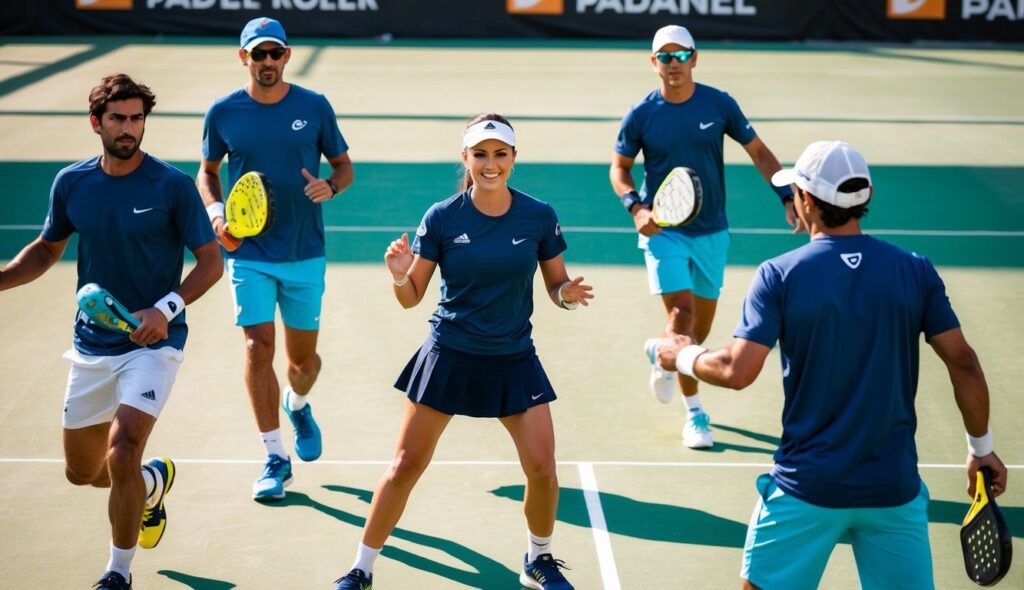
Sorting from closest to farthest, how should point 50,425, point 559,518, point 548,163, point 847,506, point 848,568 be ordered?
point 847,506
point 848,568
point 559,518
point 50,425
point 548,163

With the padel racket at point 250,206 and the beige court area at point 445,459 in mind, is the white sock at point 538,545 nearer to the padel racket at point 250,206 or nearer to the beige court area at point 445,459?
the beige court area at point 445,459

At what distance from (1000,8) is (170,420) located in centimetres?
2183

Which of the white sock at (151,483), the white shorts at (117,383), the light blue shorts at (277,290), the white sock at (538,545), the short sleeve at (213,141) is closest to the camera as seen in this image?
the white shorts at (117,383)

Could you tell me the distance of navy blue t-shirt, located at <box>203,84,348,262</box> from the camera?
7305 mm

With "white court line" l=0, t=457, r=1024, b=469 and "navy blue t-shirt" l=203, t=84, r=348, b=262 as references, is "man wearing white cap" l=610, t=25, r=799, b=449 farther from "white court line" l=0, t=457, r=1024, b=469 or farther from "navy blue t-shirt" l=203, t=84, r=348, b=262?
"navy blue t-shirt" l=203, t=84, r=348, b=262

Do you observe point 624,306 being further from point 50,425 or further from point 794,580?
point 794,580

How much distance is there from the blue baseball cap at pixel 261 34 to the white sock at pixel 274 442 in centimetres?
213

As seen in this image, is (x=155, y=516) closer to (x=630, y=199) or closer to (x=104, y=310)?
(x=104, y=310)

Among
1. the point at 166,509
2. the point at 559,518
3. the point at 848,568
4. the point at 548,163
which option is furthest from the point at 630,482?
the point at 548,163

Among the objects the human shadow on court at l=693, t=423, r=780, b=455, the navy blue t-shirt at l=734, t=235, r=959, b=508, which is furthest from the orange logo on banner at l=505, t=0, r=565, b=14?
the navy blue t-shirt at l=734, t=235, r=959, b=508

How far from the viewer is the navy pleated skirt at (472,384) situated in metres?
5.71

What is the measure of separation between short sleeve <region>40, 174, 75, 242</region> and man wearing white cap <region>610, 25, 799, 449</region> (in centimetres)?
325

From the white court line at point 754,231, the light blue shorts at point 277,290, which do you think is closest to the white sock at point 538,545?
the light blue shorts at point 277,290

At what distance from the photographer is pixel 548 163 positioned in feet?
50.1
